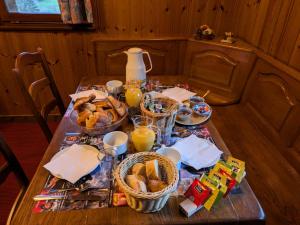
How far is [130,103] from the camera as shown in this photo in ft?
3.85

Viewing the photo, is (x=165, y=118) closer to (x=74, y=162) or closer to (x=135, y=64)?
(x=74, y=162)

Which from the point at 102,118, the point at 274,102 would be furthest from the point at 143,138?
the point at 274,102

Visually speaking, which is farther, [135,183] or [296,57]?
[296,57]

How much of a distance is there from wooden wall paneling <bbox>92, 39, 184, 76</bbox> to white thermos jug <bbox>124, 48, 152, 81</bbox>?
0.87 meters

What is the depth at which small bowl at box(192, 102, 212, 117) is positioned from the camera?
1.16 m

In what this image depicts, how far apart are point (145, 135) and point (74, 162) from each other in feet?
1.00

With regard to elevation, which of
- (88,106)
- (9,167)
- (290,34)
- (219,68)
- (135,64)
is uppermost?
(290,34)

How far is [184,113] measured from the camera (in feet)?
3.70

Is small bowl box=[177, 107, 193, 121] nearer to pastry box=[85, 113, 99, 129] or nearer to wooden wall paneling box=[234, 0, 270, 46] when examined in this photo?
pastry box=[85, 113, 99, 129]

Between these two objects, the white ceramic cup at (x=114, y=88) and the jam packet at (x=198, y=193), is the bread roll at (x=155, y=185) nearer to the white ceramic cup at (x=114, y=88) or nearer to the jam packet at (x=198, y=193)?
the jam packet at (x=198, y=193)

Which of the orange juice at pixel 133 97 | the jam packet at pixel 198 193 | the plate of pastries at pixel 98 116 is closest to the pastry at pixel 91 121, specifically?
the plate of pastries at pixel 98 116

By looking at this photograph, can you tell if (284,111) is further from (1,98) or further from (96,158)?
(1,98)

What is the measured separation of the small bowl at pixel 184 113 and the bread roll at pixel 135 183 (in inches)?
20.3

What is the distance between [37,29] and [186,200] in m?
2.11
